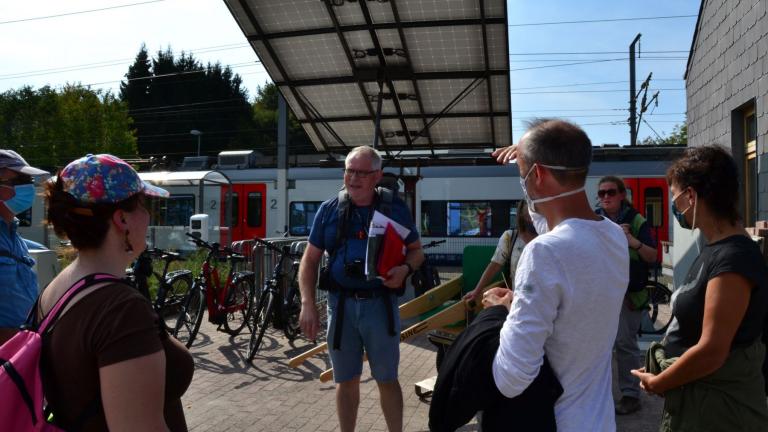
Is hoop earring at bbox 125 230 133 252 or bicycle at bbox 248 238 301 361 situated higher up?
hoop earring at bbox 125 230 133 252

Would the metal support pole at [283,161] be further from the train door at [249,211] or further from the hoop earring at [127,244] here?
the hoop earring at [127,244]

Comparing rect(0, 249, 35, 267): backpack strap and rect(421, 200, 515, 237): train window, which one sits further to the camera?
rect(421, 200, 515, 237): train window

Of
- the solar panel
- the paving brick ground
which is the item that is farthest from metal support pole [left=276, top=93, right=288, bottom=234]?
the paving brick ground

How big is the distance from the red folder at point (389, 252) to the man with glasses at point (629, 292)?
2085 millimetres

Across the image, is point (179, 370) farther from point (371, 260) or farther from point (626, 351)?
point (626, 351)

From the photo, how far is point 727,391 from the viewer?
2318mm

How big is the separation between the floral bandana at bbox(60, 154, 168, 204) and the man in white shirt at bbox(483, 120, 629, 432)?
3.90 ft

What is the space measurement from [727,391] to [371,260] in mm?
2003

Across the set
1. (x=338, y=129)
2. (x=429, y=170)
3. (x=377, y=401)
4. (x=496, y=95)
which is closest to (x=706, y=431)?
(x=377, y=401)

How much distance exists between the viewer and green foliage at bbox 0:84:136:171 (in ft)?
110

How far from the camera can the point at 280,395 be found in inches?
233

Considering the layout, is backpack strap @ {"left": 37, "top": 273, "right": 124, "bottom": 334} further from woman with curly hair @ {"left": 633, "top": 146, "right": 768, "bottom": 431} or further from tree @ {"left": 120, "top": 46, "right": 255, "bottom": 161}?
tree @ {"left": 120, "top": 46, "right": 255, "bottom": 161}

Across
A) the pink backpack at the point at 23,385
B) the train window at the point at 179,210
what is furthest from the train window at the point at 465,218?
the pink backpack at the point at 23,385

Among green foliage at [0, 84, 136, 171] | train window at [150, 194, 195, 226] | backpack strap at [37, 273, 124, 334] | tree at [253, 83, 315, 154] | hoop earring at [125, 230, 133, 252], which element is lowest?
backpack strap at [37, 273, 124, 334]
